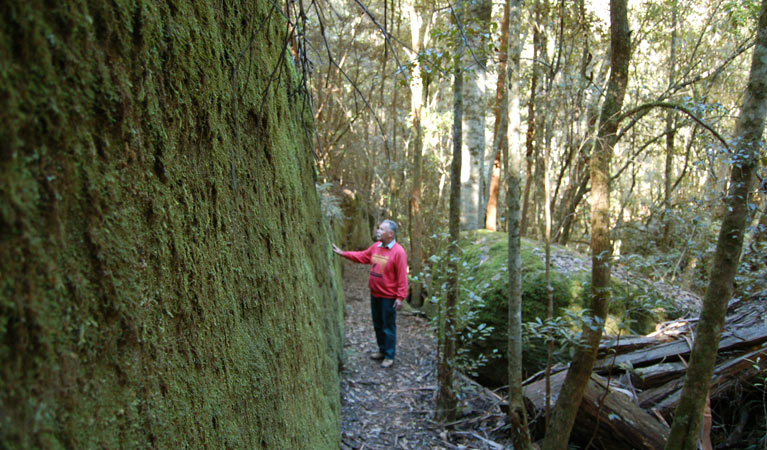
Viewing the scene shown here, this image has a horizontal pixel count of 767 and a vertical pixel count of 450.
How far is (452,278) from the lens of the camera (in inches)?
192

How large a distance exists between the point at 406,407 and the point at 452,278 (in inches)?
80.0

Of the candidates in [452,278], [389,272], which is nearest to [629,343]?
[452,278]

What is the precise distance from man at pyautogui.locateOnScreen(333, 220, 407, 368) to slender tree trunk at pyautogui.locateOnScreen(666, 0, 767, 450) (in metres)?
3.95

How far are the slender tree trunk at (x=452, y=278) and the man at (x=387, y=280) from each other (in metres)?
1.63

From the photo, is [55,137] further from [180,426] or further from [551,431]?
[551,431]

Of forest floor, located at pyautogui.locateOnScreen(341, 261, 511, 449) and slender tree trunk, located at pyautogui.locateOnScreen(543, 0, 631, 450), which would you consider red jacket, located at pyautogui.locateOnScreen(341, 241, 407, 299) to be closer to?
forest floor, located at pyautogui.locateOnScreen(341, 261, 511, 449)

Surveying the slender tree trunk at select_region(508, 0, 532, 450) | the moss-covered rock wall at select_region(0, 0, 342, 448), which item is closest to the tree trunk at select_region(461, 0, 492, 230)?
the slender tree trunk at select_region(508, 0, 532, 450)

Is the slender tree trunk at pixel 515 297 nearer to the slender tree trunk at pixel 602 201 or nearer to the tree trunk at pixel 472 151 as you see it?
the slender tree trunk at pixel 602 201

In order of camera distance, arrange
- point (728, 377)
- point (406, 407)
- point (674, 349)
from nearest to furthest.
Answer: point (728, 377) < point (674, 349) < point (406, 407)

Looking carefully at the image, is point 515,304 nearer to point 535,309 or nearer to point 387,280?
point 535,309

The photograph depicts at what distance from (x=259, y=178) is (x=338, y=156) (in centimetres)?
1445

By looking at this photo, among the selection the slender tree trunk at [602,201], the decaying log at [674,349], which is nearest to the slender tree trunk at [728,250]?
the slender tree trunk at [602,201]

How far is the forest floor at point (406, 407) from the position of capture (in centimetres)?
479

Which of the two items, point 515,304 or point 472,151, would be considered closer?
point 515,304
